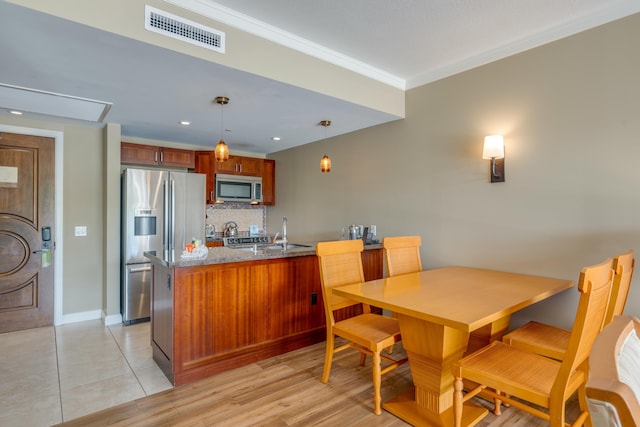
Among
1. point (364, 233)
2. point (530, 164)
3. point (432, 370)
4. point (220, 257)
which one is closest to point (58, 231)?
point (220, 257)

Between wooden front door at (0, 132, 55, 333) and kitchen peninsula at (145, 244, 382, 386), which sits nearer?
kitchen peninsula at (145, 244, 382, 386)

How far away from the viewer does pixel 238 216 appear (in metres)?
5.96

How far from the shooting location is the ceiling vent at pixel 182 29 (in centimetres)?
209

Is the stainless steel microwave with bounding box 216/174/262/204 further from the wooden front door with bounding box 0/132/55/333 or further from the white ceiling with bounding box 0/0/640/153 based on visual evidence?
the wooden front door with bounding box 0/132/55/333

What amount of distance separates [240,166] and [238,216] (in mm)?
945

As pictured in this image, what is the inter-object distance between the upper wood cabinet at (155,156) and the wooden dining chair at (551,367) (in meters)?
4.47

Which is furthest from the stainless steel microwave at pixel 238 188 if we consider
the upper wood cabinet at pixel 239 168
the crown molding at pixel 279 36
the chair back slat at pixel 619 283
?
the chair back slat at pixel 619 283

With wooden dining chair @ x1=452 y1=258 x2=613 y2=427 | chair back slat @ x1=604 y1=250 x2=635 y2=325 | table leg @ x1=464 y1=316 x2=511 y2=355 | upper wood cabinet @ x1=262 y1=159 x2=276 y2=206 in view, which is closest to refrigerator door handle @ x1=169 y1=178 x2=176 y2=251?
upper wood cabinet @ x1=262 y1=159 x2=276 y2=206

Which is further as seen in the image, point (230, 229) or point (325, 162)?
point (230, 229)

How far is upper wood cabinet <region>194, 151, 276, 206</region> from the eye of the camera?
201 inches

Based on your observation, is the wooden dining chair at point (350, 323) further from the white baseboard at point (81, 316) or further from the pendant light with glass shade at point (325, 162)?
the white baseboard at point (81, 316)

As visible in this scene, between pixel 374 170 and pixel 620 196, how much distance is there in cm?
233

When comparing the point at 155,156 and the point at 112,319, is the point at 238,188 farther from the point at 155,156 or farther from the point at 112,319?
the point at 112,319

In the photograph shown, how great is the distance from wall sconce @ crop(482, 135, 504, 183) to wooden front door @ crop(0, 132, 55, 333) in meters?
4.72
